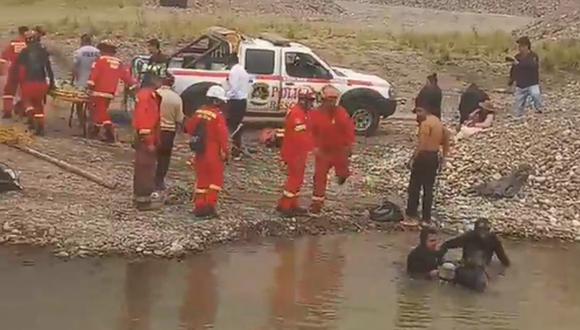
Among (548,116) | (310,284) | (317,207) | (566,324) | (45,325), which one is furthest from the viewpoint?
(548,116)

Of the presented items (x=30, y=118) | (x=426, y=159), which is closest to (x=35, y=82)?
(x=30, y=118)

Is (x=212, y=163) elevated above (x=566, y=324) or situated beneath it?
elevated above

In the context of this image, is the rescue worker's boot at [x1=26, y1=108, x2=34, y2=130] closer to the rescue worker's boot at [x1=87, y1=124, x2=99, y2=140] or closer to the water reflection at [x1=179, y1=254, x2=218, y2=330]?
the rescue worker's boot at [x1=87, y1=124, x2=99, y2=140]

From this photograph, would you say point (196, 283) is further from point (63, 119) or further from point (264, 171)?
point (63, 119)

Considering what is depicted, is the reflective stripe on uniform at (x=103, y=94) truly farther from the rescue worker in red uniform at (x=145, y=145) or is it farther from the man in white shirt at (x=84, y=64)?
the rescue worker in red uniform at (x=145, y=145)

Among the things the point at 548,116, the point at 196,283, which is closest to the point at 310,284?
the point at 196,283

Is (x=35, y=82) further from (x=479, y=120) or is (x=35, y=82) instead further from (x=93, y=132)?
(x=479, y=120)

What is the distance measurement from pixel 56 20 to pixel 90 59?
1703 cm

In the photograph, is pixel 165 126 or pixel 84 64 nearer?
pixel 165 126

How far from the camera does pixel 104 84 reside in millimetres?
18188

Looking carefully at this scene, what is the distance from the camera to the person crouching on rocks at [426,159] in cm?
1424

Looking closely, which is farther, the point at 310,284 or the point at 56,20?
the point at 56,20

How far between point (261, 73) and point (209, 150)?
6.72 m

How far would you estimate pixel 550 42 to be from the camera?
3434cm
